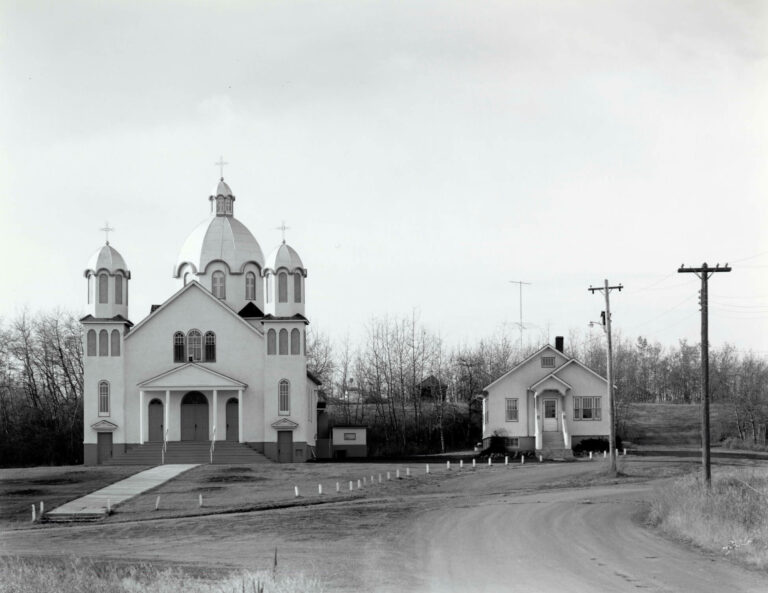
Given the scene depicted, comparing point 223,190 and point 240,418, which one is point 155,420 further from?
point 223,190

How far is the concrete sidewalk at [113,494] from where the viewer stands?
3584 cm

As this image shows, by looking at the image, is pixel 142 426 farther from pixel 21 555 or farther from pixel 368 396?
pixel 368 396

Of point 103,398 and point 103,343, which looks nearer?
point 103,398

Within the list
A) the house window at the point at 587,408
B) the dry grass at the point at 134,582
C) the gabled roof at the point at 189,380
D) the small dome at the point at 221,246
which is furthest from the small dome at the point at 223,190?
the dry grass at the point at 134,582

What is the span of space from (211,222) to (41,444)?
73.0ft

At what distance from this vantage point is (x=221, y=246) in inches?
2613

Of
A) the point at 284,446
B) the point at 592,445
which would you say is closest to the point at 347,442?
the point at 284,446

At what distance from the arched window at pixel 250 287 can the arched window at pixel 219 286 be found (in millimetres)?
1404

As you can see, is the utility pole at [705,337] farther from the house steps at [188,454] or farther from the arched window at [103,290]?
the arched window at [103,290]

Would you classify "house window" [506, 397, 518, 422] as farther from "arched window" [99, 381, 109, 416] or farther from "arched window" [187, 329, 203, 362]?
"arched window" [99, 381, 109, 416]

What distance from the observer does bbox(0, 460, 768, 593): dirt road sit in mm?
19906

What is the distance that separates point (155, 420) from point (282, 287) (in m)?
10.0

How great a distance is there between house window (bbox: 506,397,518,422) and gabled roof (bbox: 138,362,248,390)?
17281 millimetres

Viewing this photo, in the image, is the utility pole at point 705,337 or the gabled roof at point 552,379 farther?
the gabled roof at point 552,379
